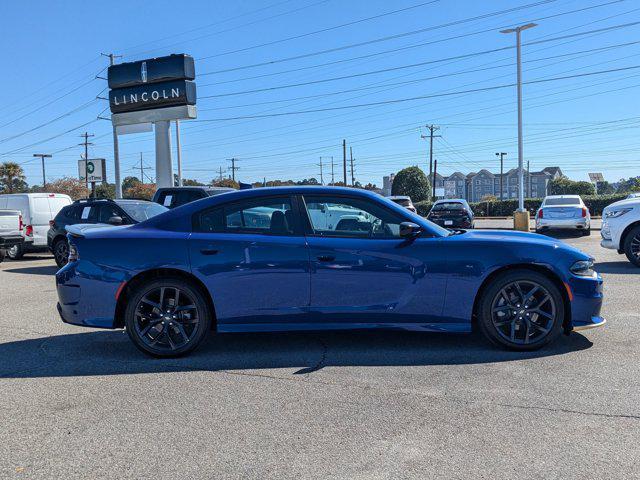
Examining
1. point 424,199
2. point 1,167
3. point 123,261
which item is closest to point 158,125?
point 123,261

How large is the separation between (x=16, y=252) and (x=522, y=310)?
15375 mm

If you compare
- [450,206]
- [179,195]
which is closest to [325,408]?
[179,195]

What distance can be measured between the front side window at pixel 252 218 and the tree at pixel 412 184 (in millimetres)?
48602

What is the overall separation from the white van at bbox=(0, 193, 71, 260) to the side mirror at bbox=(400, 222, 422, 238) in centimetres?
1411

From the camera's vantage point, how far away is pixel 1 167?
5822 cm

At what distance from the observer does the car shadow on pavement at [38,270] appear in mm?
12500

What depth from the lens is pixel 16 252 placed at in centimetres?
1642

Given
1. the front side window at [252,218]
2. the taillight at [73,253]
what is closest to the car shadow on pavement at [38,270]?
the taillight at [73,253]

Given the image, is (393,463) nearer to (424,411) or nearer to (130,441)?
(424,411)

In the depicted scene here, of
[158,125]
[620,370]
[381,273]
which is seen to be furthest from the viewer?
[158,125]

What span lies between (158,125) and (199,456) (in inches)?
1060

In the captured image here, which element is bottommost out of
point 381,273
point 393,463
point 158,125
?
point 393,463

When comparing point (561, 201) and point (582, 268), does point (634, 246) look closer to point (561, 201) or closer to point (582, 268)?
point (582, 268)

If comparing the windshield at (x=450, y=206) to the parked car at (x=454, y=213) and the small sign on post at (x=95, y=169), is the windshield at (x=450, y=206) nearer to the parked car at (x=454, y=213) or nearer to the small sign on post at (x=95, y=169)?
the parked car at (x=454, y=213)
